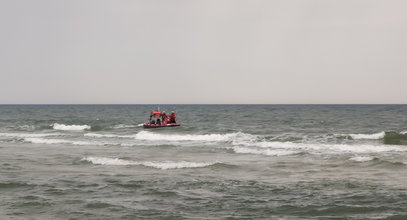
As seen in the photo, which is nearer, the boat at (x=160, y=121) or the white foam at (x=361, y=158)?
the white foam at (x=361, y=158)

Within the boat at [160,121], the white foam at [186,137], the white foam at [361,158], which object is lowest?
the white foam at [186,137]

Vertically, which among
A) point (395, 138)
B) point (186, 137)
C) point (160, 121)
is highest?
point (160, 121)

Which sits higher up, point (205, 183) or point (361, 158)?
point (361, 158)

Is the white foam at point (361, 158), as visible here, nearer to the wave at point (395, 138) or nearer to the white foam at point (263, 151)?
the white foam at point (263, 151)

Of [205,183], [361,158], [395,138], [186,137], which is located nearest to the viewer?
[205,183]

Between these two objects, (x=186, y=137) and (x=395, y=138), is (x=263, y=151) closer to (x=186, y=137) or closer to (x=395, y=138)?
(x=186, y=137)

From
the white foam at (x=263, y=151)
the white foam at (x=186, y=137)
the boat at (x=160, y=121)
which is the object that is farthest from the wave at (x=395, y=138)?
the boat at (x=160, y=121)

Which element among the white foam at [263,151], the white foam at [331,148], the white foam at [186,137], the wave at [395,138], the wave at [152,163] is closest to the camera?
the wave at [152,163]

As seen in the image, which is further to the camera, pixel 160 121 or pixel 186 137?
pixel 160 121

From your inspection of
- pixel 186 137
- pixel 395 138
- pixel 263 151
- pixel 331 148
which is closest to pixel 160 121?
pixel 186 137

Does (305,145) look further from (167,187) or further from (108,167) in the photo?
(167,187)

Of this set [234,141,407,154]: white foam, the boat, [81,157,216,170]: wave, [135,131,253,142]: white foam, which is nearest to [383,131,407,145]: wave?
[234,141,407,154]: white foam

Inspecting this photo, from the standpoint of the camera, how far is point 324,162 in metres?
24.4

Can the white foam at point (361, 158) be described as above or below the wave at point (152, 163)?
above
